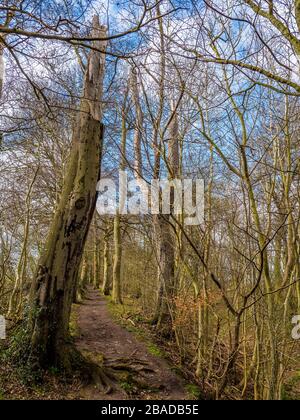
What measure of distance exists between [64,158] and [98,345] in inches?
212

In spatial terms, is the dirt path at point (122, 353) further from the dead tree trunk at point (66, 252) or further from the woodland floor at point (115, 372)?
the dead tree trunk at point (66, 252)

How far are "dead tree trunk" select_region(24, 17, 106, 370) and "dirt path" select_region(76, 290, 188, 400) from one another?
843mm

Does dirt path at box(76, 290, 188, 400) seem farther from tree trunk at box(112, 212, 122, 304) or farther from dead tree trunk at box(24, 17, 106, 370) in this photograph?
tree trunk at box(112, 212, 122, 304)

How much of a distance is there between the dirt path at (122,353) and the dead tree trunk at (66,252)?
2.77ft

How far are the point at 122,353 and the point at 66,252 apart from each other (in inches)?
118

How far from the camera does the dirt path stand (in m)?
5.05

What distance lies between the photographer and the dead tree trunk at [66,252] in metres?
4.74

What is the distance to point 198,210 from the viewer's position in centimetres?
632

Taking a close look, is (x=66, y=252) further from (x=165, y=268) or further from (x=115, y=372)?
(x=165, y=268)

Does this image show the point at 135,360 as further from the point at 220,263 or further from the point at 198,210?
the point at 198,210
